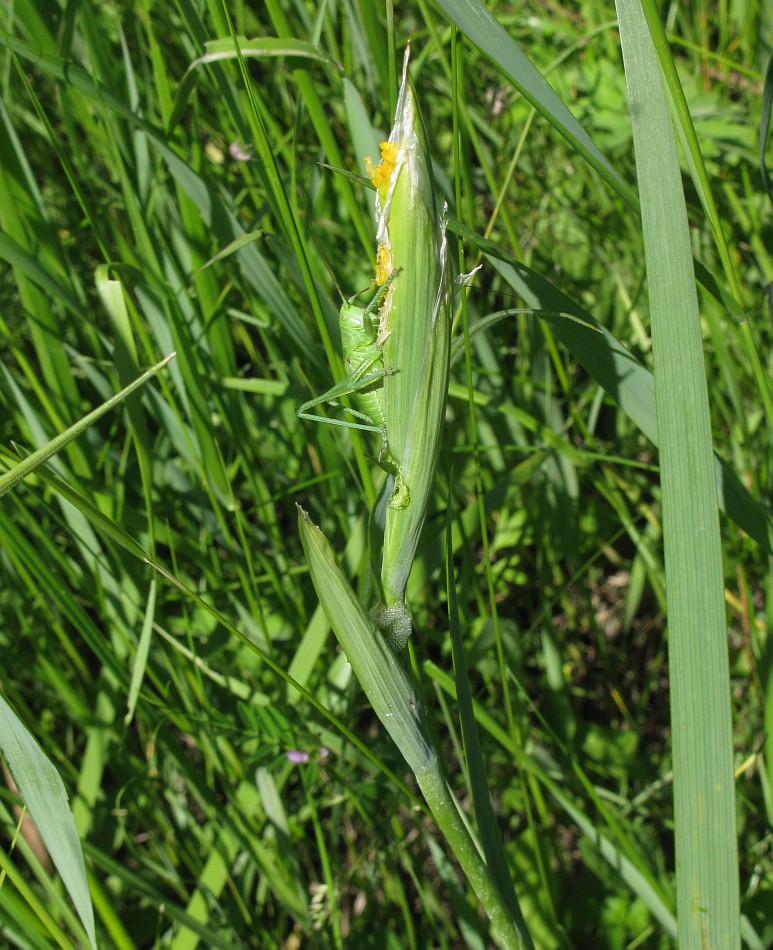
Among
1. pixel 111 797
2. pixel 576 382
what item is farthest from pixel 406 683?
pixel 576 382

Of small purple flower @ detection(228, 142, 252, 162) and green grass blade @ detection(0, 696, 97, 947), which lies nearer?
green grass blade @ detection(0, 696, 97, 947)

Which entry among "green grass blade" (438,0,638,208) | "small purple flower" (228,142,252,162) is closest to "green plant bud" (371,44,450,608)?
"green grass blade" (438,0,638,208)

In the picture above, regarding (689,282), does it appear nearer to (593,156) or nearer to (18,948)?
(593,156)

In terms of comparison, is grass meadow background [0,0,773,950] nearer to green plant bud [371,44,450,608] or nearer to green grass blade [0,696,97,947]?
green grass blade [0,696,97,947]

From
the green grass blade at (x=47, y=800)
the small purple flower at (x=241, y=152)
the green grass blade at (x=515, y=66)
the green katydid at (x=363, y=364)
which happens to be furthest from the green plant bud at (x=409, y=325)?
the small purple flower at (x=241, y=152)

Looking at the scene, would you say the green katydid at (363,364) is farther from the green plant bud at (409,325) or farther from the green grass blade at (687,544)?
the green grass blade at (687,544)

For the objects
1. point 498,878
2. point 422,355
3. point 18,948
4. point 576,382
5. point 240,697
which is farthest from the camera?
point 576,382
